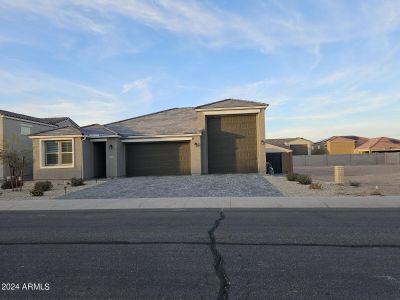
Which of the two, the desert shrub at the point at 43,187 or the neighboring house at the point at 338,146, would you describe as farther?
the neighboring house at the point at 338,146

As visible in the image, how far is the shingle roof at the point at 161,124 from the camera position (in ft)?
104

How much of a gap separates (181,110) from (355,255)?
31.4 m

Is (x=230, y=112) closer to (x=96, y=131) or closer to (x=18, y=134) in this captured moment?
(x=96, y=131)

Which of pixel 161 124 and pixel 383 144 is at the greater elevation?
pixel 161 124

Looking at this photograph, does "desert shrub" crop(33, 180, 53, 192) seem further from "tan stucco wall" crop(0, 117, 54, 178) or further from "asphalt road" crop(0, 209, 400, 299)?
"asphalt road" crop(0, 209, 400, 299)

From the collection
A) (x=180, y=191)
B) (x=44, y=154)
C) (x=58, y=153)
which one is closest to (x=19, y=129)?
(x=44, y=154)

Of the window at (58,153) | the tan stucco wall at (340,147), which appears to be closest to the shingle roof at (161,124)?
the window at (58,153)

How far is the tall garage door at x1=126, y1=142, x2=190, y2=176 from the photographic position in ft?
103

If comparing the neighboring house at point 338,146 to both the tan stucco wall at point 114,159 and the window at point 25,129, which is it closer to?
the tan stucco wall at point 114,159

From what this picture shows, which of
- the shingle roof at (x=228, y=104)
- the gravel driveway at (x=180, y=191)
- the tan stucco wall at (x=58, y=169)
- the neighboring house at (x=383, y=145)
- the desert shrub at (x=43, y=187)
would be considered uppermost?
the shingle roof at (x=228, y=104)

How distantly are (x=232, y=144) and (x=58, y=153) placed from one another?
42.3 ft

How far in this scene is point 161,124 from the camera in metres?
34.0

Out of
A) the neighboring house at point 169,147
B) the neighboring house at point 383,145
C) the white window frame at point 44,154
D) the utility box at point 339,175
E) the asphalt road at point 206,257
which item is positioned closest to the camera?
the asphalt road at point 206,257

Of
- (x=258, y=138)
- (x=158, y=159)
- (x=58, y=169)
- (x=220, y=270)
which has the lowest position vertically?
(x=220, y=270)
